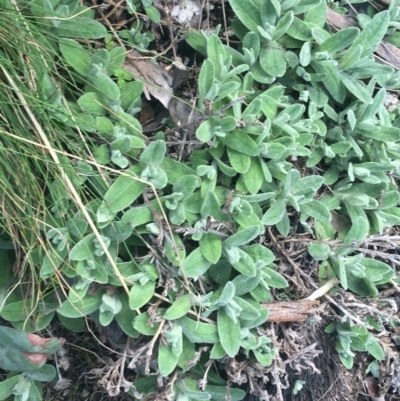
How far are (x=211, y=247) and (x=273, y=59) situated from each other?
641 mm

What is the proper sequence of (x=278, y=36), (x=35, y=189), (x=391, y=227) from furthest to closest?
(x=391, y=227) < (x=278, y=36) < (x=35, y=189)

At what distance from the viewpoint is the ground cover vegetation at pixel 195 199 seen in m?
1.46

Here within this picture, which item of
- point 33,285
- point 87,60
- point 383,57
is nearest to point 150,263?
point 33,285

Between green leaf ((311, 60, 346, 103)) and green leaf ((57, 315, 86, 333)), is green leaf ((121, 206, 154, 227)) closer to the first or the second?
green leaf ((57, 315, 86, 333))

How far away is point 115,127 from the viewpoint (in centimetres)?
149

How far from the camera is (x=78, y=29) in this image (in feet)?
5.05

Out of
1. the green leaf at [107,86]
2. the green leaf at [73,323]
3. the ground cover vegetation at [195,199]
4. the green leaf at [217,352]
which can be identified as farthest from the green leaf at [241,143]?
the green leaf at [73,323]

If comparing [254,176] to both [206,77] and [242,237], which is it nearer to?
[242,237]

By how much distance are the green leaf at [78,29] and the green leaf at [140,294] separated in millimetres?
750

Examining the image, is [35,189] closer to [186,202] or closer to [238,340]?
[186,202]

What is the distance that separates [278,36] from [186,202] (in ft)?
2.02

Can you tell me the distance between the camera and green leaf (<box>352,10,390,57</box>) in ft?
5.66

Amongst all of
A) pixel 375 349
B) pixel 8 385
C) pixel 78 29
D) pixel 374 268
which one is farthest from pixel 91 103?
pixel 375 349

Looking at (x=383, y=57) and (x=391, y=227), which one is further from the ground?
(x=383, y=57)
